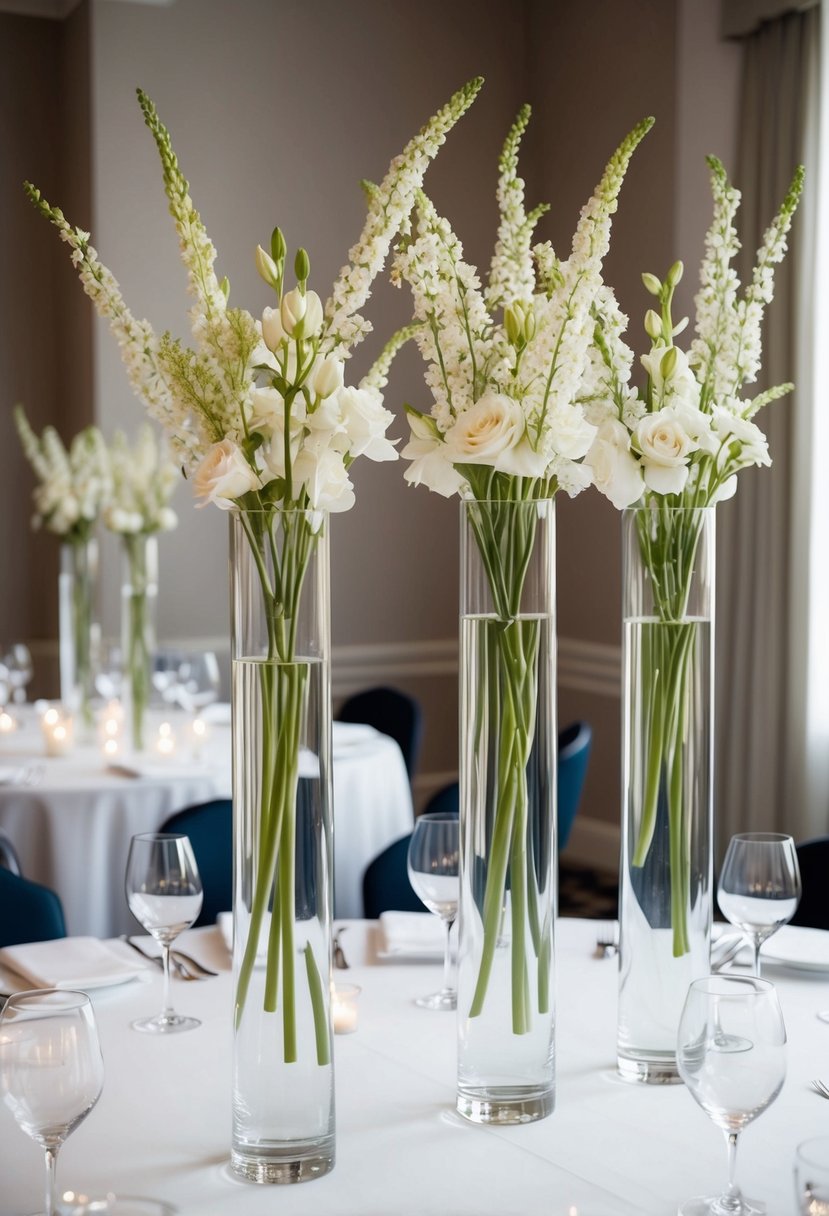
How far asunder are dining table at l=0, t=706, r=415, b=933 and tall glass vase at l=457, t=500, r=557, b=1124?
5.95ft

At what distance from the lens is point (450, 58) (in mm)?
6426

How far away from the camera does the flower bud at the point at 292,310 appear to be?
4.20 feet

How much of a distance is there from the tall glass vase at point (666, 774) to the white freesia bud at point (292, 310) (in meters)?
0.48

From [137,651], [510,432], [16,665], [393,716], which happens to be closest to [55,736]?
[137,651]

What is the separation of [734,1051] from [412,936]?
3.23ft

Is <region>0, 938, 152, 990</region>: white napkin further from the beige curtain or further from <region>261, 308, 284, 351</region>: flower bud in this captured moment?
the beige curtain

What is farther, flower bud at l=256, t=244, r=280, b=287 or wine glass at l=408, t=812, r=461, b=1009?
wine glass at l=408, t=812, r=461, b=1009

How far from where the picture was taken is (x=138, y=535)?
422 centimetres

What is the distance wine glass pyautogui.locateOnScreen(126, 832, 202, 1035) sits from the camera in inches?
69.7

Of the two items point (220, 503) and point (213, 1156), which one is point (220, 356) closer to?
point (220, 503)

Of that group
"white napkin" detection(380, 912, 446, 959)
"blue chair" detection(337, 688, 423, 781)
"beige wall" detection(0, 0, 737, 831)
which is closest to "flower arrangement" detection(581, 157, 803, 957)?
"white napkin" detection(380, 912, 446, 959)

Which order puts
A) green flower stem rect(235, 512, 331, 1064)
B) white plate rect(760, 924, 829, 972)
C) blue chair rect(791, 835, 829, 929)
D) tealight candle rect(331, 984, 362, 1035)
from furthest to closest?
blue chair rect(791, 835, 829, 929) → white plate rect(760, 924, 829, 972) → tealight candle rect(331, 984, 362, 1035) → green flower stem rect(235, 512, 331, 1064)

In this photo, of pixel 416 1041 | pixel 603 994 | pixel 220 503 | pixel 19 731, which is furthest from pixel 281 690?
pixel 19 731

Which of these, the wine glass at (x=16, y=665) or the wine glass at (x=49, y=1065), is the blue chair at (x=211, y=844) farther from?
the wine glass at (x=49, y=1065)
